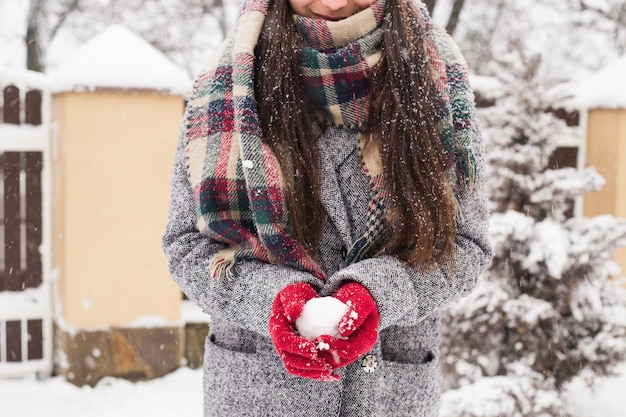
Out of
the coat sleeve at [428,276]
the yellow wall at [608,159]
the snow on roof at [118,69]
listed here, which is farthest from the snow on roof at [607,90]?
the coat sleeve at [428,276]

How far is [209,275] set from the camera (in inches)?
50.9

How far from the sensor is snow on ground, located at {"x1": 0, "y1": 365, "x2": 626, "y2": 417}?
4.01m

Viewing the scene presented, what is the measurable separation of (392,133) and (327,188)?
177mm

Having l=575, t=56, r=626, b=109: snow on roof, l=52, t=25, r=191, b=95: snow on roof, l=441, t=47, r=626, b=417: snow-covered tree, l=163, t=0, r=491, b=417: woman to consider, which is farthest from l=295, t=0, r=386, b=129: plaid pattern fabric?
l=575, t=56, r=626, b=109: snow on roof

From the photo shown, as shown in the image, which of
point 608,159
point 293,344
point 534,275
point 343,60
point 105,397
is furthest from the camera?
point 608,159

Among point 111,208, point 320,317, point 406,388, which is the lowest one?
point 406,388

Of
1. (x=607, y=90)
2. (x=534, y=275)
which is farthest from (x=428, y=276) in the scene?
(x=607, y=90)

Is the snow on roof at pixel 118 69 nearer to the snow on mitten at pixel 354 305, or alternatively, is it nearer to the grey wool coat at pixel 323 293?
the grey wool coat at pixel 323 293

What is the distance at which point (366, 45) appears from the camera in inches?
52.2

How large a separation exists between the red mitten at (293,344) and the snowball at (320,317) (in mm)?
14

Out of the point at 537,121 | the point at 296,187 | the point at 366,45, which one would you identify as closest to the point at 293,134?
the point at 296,187

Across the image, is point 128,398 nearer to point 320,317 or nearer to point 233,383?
point 233,383

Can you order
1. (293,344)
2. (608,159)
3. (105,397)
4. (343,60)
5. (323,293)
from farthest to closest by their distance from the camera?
(608,159)
(105,397)
(343,60)
(323,293)
(293,344)

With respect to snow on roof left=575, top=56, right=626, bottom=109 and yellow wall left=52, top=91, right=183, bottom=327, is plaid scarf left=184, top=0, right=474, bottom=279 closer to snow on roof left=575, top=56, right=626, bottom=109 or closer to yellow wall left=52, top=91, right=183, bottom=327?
yellow wall left=52, top=91, right=183, bottom=327
